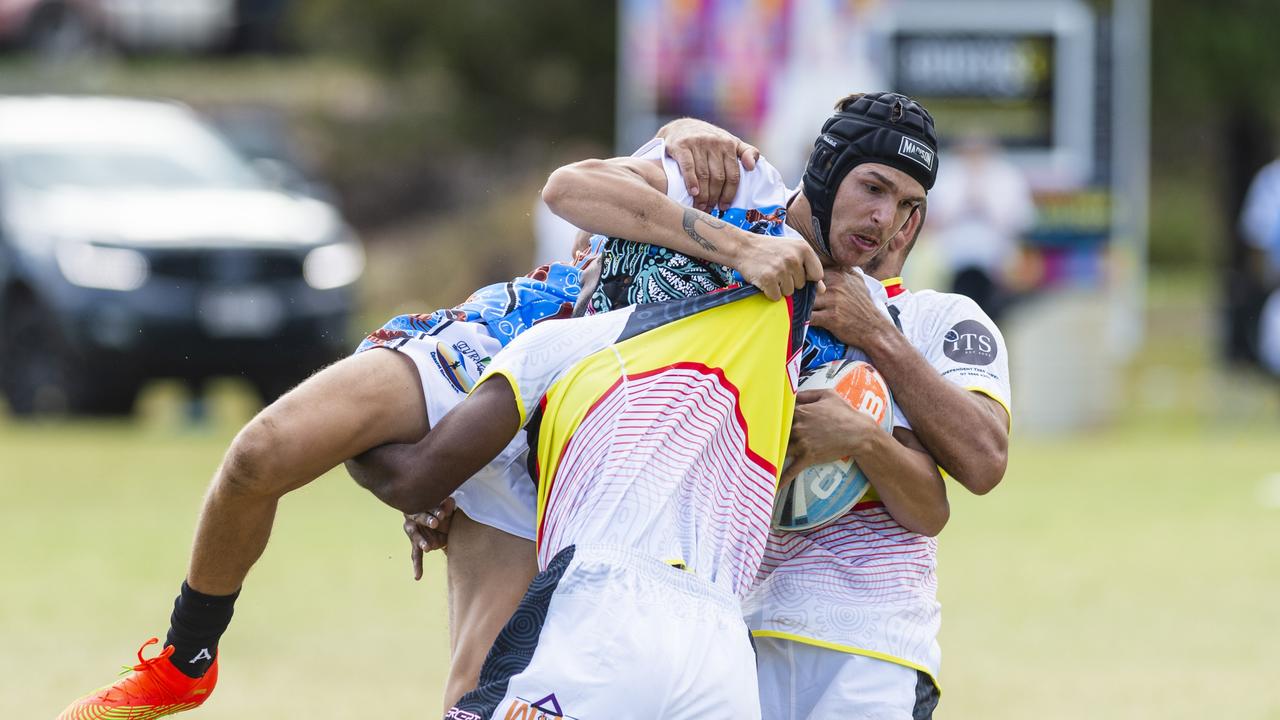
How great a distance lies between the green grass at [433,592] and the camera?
24.8ft

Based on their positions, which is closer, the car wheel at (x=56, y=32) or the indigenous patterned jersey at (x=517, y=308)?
the indigenous patterned jersey at (x=517, y=308)

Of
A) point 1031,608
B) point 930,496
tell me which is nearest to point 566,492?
point 930,496

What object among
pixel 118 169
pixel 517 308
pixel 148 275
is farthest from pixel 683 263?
pixel 118 169

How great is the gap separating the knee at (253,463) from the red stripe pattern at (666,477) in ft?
1.90

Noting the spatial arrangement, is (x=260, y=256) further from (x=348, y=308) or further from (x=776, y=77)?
(x=776, y=77)

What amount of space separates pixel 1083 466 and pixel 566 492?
11073 mm

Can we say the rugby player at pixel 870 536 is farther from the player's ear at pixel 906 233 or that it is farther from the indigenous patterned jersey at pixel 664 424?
the indigenous patterned jersey at pixel 664 424

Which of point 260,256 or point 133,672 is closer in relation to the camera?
point 133,672

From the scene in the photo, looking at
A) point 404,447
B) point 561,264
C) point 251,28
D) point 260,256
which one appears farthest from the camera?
point 251,28

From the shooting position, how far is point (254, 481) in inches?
159

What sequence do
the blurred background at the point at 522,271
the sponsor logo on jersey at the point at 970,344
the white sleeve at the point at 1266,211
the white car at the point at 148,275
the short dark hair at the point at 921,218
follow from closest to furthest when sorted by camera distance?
the short dark hair at the point at 921,218, the sponsor logo on jersey at the point at 970,344, the blurred background at the point at 522,271, the white car at the point at 148,275, the white sleeve at the point at 1266,211

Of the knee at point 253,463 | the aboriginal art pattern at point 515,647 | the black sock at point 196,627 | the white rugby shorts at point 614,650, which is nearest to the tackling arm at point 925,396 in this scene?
the white rugby shorts at point 614,650

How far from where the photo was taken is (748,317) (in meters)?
4.07

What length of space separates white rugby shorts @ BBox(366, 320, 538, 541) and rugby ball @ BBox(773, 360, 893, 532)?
0.61 metres
